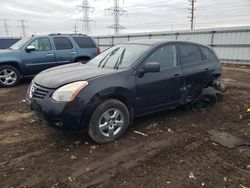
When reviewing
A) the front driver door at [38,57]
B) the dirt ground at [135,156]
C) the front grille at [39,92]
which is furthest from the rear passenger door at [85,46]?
the front grille at [39,92]

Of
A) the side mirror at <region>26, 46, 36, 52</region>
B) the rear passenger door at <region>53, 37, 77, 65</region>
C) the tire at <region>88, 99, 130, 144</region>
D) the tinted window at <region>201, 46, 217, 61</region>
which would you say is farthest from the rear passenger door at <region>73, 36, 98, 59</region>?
the tire at <region>88, 99, 130, 144</region>

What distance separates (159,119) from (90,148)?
1875mm

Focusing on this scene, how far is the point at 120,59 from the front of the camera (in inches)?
191

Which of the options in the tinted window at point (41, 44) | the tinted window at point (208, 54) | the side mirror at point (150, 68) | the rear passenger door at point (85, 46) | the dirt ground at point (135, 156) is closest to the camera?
the dirt ground at point (135, 156)

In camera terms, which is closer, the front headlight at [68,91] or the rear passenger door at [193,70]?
the front headlight at [68,91]

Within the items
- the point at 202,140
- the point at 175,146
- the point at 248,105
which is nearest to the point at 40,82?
the point at 175,146

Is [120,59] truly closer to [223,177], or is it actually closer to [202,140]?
[202,140]

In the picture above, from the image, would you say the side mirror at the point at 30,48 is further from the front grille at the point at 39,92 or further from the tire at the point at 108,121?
the tire at the point at 108,121

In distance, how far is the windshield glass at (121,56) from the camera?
184 inches

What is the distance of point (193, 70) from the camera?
5402mm

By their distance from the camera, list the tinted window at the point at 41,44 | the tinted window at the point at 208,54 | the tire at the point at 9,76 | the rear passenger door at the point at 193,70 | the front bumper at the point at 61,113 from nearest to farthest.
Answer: the front bumper at the point at 61,113 → the rear passenger door at the point at 193,70 → the tinted window at the point at 208,54 → the tire at the point at 9,76 → the tinted window at the point at 41,44

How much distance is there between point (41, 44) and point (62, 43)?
83 cm

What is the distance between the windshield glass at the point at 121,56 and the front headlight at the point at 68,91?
983mm

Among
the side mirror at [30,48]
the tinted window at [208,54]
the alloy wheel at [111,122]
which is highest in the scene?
the side mirror at [30,48]
